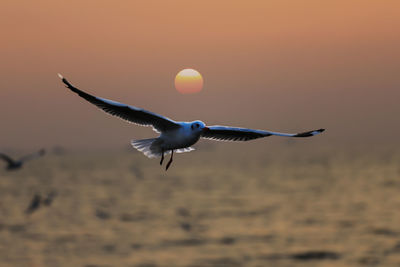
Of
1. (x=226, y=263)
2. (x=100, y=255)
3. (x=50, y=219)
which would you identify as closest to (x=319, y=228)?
(x=226, y=263)

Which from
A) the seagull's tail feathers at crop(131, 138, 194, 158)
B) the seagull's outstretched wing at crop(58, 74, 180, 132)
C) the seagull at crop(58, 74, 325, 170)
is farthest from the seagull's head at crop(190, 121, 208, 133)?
the seagull's tail feathers at crop(131, 138, 194, 158)

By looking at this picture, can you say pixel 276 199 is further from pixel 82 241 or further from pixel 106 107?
pixel 106 107

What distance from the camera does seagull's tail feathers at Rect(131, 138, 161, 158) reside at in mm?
18281

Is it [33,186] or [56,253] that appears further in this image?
[33,186]

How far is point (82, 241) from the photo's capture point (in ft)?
243

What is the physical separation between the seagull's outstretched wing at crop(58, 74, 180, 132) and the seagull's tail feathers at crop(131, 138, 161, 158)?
47cm

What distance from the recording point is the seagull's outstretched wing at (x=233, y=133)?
19.1m

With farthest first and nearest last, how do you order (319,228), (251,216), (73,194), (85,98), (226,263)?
(73,194) → (251,216) → (319,228) → (226,263) → (85,98)

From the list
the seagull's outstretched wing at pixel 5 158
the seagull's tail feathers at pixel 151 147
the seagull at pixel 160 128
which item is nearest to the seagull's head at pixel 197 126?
the seagull at pixel 160 128

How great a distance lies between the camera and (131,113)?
1795 centimetres

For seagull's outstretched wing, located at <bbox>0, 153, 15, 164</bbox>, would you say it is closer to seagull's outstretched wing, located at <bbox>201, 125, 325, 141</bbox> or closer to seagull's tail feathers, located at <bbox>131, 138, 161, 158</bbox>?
seagull's tail feathers, located at <bbox>131, 138, 161, 158</bbox>

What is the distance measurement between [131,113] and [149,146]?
5.04ft

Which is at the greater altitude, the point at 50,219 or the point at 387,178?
the point at 387,178

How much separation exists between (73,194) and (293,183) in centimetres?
6177
